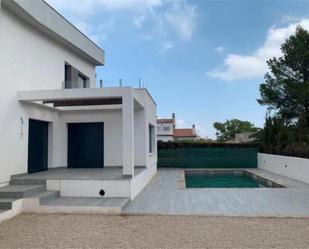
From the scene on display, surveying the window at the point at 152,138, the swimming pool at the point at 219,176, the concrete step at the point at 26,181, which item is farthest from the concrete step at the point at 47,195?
the swimming pool at the point at 219,176

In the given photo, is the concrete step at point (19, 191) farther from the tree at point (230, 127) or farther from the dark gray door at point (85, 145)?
the tree at point (230, 127)

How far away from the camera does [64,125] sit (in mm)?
14172

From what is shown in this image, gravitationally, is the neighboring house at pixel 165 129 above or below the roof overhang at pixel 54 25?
below

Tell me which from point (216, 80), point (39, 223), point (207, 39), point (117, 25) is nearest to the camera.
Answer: point (39, 223)

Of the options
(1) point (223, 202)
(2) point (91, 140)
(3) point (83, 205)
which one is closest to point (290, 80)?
(2) point (91, 140)

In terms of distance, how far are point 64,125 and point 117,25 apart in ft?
22.7

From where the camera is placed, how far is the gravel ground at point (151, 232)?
18.3 feet

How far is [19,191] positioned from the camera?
837 centimetres

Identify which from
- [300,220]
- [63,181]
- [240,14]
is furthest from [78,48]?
[300,220]

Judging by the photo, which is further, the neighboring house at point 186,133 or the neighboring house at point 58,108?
the neighboring house at point 186,133

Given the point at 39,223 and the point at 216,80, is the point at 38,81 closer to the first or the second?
the point at 39,223

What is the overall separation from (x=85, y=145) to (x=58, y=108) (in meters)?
2.22

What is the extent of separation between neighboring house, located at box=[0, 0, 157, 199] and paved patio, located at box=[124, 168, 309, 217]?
888 mm

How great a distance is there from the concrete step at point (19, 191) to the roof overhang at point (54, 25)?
586 centimetres
